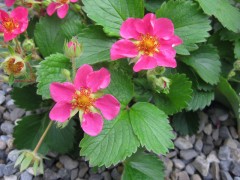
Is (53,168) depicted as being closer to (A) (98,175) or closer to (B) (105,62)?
(A) (98,175)

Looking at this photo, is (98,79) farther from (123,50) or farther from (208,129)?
(208,129)

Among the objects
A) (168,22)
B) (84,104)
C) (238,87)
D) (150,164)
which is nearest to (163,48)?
(168,22)

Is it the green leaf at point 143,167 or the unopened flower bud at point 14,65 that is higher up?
the unopened flower bud at point 14,65

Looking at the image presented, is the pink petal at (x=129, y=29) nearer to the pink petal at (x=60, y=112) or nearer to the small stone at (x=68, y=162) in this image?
the pink petal at (x=60, y=112)

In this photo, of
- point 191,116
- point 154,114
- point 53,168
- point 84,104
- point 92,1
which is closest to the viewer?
point 84,104

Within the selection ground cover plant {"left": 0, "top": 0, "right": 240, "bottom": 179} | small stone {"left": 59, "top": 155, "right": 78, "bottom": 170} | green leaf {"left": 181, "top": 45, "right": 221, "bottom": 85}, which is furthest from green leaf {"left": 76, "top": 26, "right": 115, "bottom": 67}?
small stone {"left": 59, "top": 155, "right": 78, "bottom": 170}

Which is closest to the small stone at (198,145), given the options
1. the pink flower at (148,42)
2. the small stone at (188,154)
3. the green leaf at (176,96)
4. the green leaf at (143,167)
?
the small stone at (188,154)

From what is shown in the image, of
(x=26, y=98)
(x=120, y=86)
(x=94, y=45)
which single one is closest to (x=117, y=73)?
(x=120, y=86)
